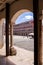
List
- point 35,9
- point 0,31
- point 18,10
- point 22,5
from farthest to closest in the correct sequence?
point 0,31
point 18,10
point 22,5
point 35,9

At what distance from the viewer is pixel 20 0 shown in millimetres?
6395

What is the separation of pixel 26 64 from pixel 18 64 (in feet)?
1.07

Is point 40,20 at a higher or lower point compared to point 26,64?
higher

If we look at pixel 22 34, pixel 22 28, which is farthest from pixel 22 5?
pixel 22 34

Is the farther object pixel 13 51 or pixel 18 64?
pixel 13 51

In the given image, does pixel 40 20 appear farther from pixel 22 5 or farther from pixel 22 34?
pixel 22 34

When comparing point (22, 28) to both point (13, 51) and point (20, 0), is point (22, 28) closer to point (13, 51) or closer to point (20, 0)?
point (13, 51)

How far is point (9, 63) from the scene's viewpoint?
6.48 metres

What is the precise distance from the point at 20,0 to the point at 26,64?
2593mm

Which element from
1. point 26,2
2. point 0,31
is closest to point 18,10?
point 26,2

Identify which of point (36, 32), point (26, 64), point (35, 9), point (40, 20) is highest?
point (35, 9)

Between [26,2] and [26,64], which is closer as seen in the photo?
[26,2]

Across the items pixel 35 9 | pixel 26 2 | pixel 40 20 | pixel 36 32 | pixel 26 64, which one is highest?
pixel 26 2

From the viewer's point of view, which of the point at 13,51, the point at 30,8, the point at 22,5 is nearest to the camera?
the point at 30,8
